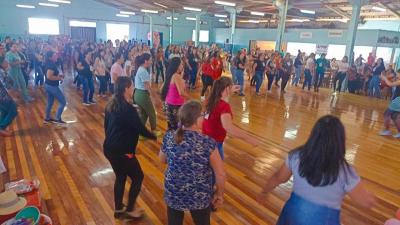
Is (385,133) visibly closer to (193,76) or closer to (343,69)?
(343,69)

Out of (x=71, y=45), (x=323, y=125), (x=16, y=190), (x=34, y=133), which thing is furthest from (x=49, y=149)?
(x=71, y=45)

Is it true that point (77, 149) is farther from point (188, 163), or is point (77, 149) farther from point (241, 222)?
point (188, 163)

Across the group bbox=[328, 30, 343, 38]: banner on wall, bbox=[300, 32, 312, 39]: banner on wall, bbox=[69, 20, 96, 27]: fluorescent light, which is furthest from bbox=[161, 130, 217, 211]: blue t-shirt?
bbox=[69, 20, 96, 27]: fluorescent light

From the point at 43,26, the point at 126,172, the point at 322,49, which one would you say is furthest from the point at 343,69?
the point at 43,26

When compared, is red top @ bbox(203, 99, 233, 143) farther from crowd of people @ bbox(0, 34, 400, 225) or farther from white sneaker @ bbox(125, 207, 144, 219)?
white sneaker @ bbox(125, 207, 144, 219)

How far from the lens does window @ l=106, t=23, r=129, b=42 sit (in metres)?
23.4

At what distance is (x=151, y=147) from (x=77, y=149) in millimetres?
1074

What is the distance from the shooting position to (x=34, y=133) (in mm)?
5113

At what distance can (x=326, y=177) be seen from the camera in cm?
147

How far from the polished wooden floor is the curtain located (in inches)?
636

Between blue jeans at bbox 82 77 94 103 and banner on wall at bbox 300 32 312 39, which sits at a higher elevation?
banner on wall at bbox 300 32 312 39

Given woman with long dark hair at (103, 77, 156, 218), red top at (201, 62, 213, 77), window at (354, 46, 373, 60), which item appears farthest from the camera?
window at (354, 46, 373, 60)

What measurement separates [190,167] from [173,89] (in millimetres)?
2500

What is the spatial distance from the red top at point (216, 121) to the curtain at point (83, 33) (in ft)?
70.1
